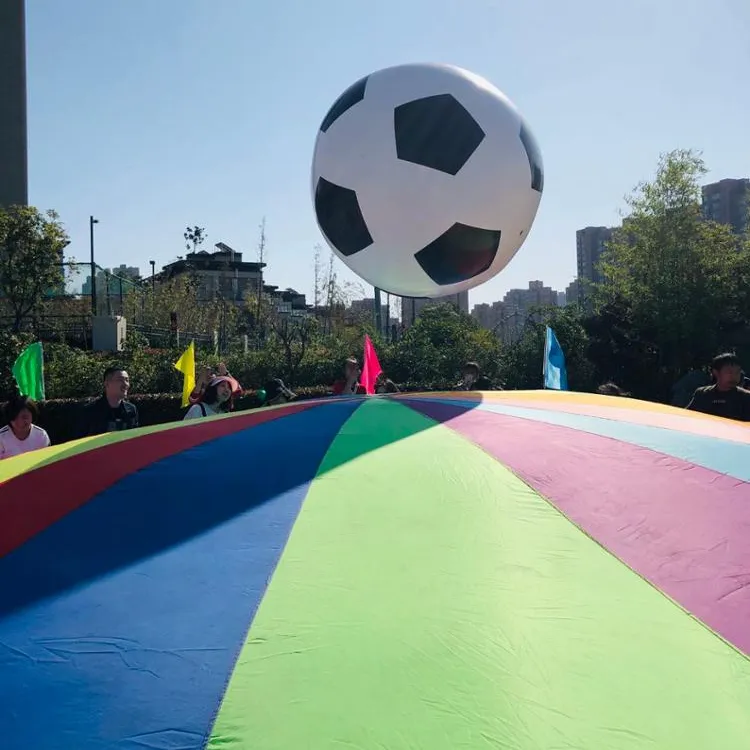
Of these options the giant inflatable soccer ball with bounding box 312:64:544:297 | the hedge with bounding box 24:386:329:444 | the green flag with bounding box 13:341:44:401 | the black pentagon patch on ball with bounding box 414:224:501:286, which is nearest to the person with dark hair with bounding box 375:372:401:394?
the hedge with bounding box 24:386:329:444

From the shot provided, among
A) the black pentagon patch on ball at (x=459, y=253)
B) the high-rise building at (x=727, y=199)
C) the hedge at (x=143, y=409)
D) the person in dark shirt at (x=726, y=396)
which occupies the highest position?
the high-rise building at (x=727, y=199)

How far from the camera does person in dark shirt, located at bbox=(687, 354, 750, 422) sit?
5.41 metres

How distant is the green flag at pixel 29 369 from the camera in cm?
787

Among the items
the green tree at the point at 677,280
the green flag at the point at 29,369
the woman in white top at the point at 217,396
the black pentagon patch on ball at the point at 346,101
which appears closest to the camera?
the black pentagon patch on ball at the point at 346,101

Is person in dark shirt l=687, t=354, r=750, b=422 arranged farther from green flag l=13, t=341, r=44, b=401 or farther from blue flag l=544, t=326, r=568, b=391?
green flag l=13, t=341, r=44, b=401

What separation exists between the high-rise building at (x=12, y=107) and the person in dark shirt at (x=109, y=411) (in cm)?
4169

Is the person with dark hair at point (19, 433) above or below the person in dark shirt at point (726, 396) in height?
below

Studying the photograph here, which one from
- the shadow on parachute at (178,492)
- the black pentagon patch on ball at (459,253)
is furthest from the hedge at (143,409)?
the shadow on parachute at (178,492)

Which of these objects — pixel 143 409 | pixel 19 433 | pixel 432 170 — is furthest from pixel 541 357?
pixel 19 433

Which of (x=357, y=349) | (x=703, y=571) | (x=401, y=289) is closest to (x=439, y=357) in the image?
(x=357, y=349)

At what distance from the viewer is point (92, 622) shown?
5.38ft

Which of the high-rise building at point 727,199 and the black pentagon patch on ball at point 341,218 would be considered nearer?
the black pentagon patch on ball at point 341,218

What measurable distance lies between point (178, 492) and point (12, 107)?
47.8m

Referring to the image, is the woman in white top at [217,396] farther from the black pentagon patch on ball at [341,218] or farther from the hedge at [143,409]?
the hedge at [143,409]
